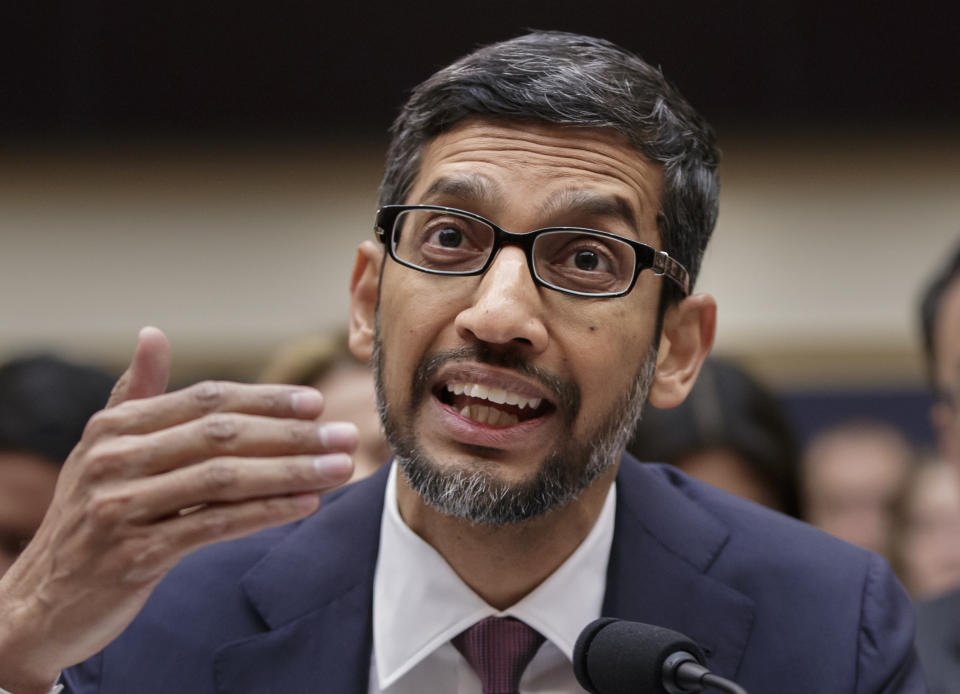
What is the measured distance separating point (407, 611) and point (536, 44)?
1.01 meters

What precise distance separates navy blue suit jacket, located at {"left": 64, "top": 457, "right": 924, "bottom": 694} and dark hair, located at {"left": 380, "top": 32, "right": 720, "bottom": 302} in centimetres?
52

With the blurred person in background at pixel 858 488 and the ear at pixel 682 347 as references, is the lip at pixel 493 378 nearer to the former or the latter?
the ear at pixel 682 347

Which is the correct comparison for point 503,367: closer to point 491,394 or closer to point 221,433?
point 491,394

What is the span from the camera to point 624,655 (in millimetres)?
1631

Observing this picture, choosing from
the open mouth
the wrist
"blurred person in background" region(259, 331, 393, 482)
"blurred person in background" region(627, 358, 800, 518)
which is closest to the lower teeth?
the open mouth

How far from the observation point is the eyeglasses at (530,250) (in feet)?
6.72

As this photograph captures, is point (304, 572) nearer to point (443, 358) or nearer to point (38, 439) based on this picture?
point (443, 358)

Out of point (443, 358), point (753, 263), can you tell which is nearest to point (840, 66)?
point (753, 263)

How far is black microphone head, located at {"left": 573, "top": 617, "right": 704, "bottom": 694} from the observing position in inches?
63.3

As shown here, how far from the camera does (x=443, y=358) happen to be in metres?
2.01

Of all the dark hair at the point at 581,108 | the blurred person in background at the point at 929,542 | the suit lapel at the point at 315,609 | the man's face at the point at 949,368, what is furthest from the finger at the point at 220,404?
the blurred person in background at the point at 929,542

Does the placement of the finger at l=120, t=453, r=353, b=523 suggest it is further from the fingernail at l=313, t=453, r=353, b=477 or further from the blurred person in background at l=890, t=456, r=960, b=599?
the blurred person in background at l=890, t=456, r=960, b=599

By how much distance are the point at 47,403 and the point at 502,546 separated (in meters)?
1.38

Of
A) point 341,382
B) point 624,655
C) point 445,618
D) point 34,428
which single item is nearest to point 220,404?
point 624,655
